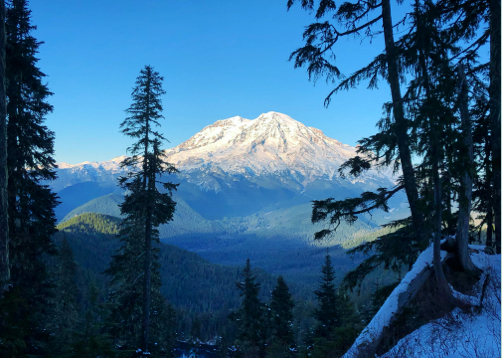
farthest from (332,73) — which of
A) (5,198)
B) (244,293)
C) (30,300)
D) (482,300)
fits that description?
(244,293)

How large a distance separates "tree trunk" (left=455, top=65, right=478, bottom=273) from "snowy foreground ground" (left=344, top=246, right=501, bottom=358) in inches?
37.7

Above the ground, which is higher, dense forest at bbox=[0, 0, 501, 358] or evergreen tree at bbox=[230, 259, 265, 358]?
dense forest at bbox=[0, 0, 501, 358]

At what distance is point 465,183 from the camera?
7.43m

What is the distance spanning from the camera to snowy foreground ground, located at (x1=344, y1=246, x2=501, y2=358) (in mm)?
4715

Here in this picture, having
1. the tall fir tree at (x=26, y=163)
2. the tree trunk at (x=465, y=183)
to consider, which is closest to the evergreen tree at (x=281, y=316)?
the tall fir tree at (x=26, y=163)

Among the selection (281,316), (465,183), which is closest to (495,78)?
(465,183)

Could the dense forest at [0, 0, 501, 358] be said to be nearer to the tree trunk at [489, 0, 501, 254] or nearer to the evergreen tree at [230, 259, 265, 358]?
the tree trunk at [489, 0, 501, 254]

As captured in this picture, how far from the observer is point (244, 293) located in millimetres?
26953

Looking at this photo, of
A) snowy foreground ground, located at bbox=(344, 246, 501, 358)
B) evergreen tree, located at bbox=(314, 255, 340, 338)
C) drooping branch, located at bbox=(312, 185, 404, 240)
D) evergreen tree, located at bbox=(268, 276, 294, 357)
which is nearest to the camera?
snowy foreground ground, located at bbox=(344, 246, 501, 358)

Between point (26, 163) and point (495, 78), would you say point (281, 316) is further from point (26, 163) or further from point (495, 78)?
point (495, 78)

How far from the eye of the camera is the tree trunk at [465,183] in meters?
7.11

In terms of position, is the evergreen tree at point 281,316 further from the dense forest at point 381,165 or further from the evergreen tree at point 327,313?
the dense forest at point 381,165

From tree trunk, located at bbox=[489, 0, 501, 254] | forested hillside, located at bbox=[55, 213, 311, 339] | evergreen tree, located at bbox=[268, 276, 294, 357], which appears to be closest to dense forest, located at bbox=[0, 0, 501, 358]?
tree trunk, located at bbox=[489, 0, 501, 254]

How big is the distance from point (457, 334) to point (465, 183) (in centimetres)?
366
